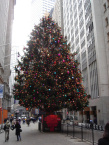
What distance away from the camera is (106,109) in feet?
105

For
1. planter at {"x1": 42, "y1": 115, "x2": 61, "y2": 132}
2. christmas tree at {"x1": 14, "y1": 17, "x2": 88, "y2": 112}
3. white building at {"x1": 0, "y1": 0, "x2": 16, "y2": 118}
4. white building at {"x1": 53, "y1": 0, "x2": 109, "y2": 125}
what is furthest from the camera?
white building at {"x1": 0, "y1": 0, "x2": 16, "y2": 118}

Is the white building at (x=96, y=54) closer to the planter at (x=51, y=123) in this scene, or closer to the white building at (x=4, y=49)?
the planter at (x=51, y=123)

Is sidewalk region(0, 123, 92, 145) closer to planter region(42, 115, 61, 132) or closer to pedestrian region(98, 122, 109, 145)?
planter region(42, 115, 61, 132)

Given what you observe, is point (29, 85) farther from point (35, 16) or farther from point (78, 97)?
point (35, 16)

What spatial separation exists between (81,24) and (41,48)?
3179 centimetres

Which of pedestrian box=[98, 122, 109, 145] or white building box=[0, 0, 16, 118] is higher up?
white building box=[0, 0, 16, 118]

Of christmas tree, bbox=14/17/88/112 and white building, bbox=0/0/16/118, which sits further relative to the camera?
white building, bbox=0/0/16/118

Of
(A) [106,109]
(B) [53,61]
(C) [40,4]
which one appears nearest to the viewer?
(B) [53,61]

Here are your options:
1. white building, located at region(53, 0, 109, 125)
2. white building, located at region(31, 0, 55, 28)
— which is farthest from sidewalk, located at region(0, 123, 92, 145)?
white building, located at region(31, 0, 55, 28)

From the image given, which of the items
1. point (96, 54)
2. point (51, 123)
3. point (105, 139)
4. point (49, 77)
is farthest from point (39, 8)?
point (105, 139)

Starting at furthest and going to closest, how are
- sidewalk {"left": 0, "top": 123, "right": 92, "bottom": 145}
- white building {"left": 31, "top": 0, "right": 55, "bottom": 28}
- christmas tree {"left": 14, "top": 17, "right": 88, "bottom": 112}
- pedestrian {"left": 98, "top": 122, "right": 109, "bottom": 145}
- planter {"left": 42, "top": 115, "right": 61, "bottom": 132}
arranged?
white building {"left": 31, "top": 0, "right": 55, "bottom": 28}, planter {"left": 42, "top": 115, "right": 61, "bottom": 132}, christmas tree {"left": 14, "top": 17, "right": 88, "bottom": 112}, sidewalk {"left": 0, "top": 123, "right": 92, "bottom": 145}, pedestrian {"left": 98, "top": 122, "right": 109, "bottom": 145}

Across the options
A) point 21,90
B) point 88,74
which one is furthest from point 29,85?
point 88,74

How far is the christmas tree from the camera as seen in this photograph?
18.5 meters

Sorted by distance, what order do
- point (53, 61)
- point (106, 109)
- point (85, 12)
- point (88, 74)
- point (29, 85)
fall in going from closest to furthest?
1. point (29, 85)
2. point (53, 61)
3. point (106, 109)
4. point (88, 74)
5. point (85, 12)
